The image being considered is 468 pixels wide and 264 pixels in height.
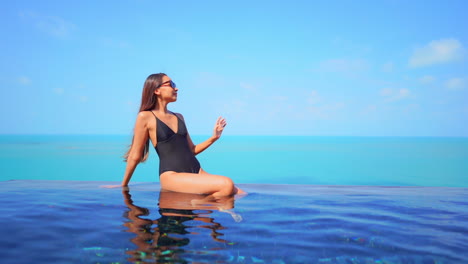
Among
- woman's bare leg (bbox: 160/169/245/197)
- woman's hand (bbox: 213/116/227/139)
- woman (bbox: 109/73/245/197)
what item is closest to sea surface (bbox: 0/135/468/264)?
woman's bare leg (bbox: 160/169/245/197)

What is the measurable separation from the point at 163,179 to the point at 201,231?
1.80 meters

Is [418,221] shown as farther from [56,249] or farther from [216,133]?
[56,249]

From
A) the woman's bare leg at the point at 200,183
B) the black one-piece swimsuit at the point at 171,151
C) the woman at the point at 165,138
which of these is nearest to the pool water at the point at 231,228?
the woman's bare leg at the point at 200,183

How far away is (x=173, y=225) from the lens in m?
2.95

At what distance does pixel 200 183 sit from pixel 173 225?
1.22 m

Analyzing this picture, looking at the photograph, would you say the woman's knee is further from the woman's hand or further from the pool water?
the woman's hand

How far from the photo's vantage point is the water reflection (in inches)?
89.7

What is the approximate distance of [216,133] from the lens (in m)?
4.89

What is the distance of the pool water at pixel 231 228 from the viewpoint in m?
2.32

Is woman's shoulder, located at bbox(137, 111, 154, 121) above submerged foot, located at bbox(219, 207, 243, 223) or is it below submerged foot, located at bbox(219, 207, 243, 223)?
above

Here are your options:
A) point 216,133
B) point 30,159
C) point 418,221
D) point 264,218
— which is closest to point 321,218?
point 264,218

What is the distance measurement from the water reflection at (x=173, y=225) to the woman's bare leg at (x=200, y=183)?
0.07 m

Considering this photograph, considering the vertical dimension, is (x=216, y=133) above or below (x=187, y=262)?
above

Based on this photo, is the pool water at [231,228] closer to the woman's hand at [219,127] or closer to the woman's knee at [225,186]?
the woman's knee at [225,186]
